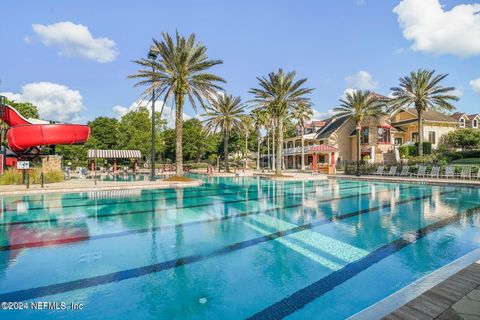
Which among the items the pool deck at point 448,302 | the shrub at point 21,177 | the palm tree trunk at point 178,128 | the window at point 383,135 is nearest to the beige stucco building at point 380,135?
the window at point 383,135

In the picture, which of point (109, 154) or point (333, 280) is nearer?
point (333, 280)

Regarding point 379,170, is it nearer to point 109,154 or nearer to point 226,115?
point 226,115

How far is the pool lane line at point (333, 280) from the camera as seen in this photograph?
4086 mm

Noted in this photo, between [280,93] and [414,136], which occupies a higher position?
[280,93]

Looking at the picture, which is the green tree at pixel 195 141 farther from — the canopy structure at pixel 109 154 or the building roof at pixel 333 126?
the building roof at pixel 333 126

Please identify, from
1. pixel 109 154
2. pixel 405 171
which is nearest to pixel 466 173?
pixel 405 171

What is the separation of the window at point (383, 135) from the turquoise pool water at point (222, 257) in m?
31.2

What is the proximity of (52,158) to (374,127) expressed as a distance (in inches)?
1538

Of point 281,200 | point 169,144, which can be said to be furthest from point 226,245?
point 169,144

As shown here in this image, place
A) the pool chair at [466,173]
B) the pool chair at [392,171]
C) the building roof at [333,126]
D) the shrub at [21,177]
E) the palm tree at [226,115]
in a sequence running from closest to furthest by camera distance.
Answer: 1. the shrub at [21,177]
2. the pool chair at [466,173]
3. the pool chair at [392,171]
4. the palm tree at [226,115]
5. the building roof at [333,126]

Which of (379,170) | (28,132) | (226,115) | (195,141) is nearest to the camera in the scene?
(28,132)

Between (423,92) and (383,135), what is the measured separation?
350 inches

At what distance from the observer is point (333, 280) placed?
5078mm

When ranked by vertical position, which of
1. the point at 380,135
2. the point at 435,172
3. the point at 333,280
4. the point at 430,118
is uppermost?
the point at 430,118
